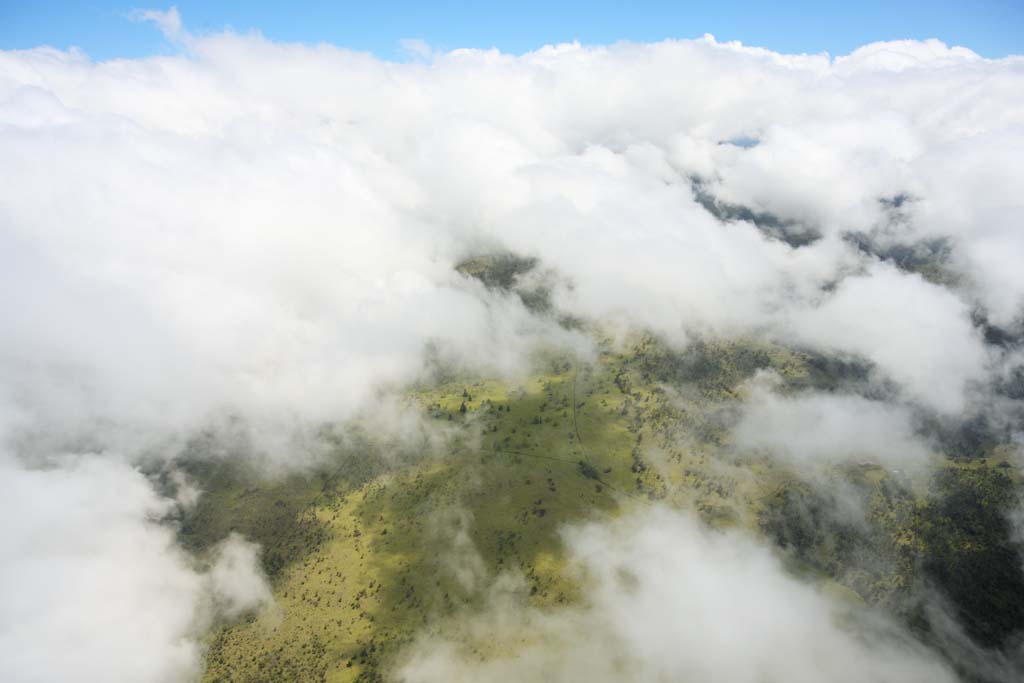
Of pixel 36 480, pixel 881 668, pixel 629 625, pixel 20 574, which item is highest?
pixel 36 480

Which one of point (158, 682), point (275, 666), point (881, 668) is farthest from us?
point (881, 668)

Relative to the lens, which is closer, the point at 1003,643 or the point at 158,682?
the point at 158,682

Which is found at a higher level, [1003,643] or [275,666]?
[275,666]

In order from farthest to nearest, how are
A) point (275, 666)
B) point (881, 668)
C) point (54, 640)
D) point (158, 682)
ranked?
point (881, 668) < point (275, 666) < point (158, 682) < point (54, 640)

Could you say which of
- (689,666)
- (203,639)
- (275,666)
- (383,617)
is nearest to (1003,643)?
(689,666)

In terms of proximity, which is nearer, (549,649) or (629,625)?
(549,649)

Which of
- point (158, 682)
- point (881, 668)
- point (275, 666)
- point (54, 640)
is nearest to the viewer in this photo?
point (54, 640)

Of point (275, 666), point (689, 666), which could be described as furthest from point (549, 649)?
point (275, 666)

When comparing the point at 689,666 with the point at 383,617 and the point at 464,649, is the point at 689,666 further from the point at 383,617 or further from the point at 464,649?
the point at 383,617

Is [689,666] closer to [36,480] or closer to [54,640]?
[54,640]
